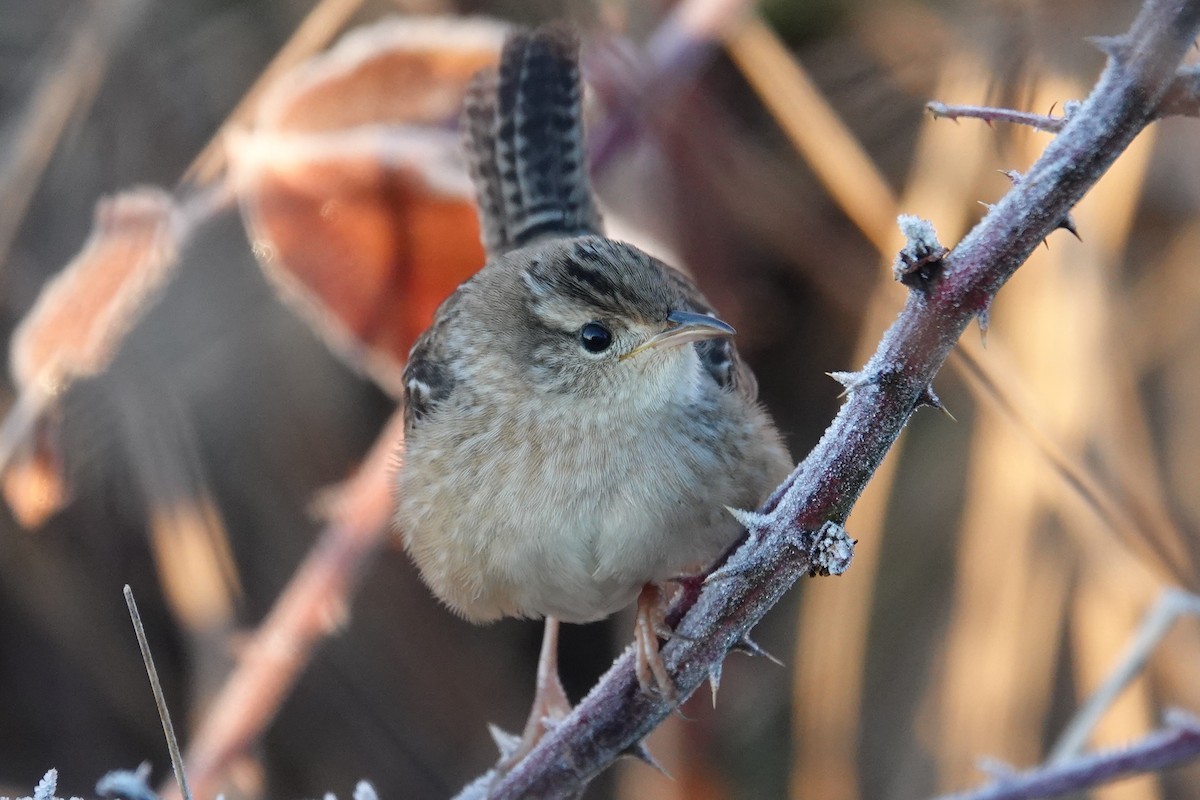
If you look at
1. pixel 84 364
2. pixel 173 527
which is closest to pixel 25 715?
pixel 173 527

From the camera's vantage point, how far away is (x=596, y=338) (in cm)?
196

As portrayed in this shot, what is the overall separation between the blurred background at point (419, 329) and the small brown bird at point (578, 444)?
0.75m

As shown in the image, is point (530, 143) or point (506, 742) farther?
point (530, 143)

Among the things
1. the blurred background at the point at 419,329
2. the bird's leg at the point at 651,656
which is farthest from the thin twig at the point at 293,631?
the bird's leg at the point at 651,656

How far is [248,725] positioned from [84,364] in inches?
39.7

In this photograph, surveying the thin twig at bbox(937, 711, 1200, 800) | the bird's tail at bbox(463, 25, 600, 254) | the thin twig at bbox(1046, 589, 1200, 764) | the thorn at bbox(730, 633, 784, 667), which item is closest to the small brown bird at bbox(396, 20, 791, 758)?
the thorn at bbox(730, 633, 784, 667)

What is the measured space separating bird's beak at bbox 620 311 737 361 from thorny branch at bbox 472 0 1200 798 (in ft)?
1.49

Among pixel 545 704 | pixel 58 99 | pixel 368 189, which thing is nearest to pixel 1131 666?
pixel 545 704

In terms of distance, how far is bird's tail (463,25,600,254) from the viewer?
245cm

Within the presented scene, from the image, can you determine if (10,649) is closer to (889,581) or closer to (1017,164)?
(889,581)

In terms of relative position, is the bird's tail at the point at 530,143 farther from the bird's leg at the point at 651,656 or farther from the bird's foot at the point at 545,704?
the bird's leg at the point at 651,656

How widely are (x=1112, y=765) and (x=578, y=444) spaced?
34.8 inches

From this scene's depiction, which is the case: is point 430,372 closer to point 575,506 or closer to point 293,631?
point 575,506

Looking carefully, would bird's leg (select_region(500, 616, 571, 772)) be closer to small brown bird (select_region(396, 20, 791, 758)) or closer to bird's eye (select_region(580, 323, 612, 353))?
small brown bird (select_region(396, 20, 791, 758))
